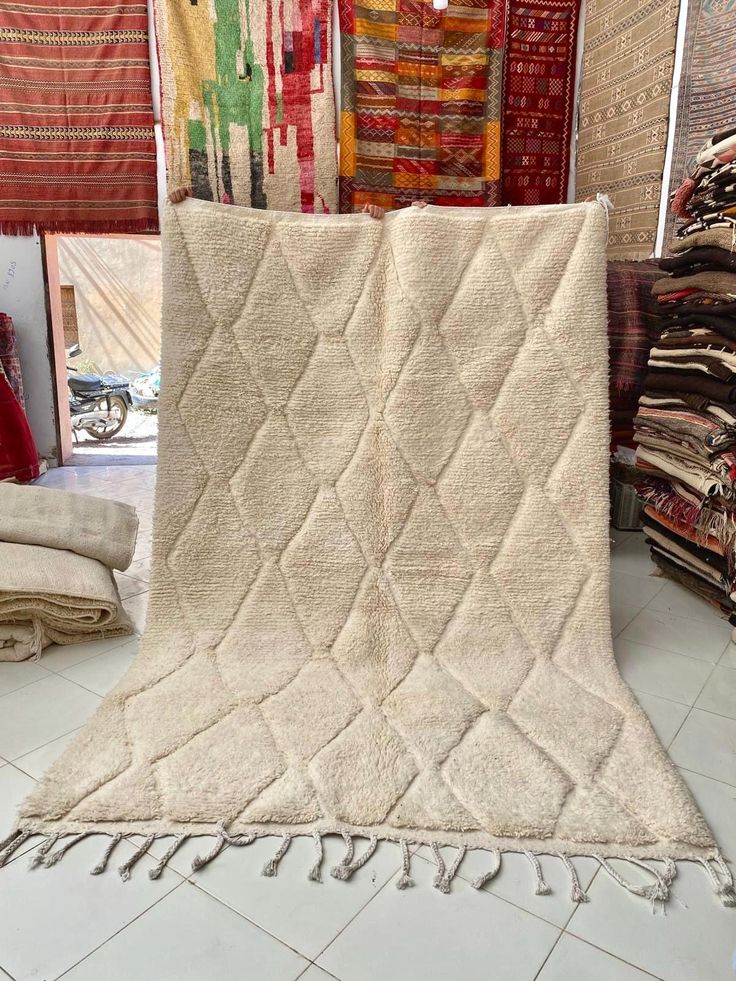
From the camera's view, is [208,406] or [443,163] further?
[443,163]

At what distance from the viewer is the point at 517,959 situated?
79cm

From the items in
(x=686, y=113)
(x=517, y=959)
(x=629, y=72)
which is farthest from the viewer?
(x=629, y=72)

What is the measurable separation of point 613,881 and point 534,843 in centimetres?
11

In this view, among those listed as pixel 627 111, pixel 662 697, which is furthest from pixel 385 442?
pixel 627 111

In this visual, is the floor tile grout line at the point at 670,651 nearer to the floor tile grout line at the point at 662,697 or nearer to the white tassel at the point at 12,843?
the floor tile grout line at the point at 662,697

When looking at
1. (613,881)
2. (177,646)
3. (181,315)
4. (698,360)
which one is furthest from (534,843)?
(698,360)

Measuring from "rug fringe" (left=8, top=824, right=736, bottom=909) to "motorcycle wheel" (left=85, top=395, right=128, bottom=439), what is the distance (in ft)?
14.4

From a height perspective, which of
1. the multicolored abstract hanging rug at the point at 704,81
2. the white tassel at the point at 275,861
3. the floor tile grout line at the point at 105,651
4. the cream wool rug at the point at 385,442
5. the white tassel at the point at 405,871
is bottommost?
the white tassel at the point at 405,871

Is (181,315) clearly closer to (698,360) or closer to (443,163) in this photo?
(698,360)

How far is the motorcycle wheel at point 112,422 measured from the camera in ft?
16.3

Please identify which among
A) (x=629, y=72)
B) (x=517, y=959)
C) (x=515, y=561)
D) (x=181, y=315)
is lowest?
(x=517, y=959)

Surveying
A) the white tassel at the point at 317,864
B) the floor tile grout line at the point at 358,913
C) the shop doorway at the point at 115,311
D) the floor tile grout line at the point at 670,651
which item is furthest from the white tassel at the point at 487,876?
the shop doorway at the point at 115,311

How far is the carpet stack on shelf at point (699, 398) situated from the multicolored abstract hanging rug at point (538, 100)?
161 cm

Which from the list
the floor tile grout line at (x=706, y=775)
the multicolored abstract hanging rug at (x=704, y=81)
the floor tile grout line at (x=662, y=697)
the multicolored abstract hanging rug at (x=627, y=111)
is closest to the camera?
the floor tile grout line at (x=706, y=775)
